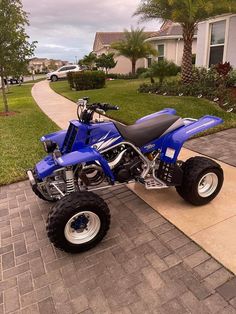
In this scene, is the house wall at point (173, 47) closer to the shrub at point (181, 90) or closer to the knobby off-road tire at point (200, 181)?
the shrub at point (181, 90)

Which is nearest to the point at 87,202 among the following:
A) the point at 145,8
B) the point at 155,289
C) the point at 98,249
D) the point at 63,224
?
the point at 63,224

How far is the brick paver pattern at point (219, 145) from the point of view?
17.3 feet

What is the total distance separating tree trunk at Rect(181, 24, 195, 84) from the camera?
35.9ft

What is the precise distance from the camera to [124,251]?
2.90m

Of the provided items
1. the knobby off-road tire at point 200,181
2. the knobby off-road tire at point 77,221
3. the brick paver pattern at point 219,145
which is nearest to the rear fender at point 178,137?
the knobby off-road tire at point 200,181

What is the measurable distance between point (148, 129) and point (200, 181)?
3.28 feet

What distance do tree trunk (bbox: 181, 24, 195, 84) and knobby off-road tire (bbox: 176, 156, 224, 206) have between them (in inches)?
351

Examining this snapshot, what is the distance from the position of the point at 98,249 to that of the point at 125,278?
0.54 m

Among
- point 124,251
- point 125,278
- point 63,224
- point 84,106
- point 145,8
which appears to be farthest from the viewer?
point 145,8

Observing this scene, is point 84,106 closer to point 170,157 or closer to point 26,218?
point 170,157

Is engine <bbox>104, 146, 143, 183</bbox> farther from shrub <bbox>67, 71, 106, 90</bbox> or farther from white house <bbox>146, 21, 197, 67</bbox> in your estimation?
white house <bbox>146, 21, 197, 67</bbox>

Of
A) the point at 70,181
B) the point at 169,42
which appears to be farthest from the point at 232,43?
the point at 169,42

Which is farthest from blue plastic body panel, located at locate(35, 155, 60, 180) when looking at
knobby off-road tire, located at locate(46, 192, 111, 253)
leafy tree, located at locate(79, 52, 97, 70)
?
leafy tree, located at locate(79, 52, 97, 70)

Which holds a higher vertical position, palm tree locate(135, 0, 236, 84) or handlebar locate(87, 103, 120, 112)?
palm tree locate(135, 0, 236, 84)
